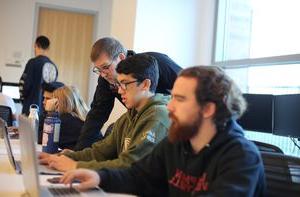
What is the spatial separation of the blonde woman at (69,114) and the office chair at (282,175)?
5.48ft

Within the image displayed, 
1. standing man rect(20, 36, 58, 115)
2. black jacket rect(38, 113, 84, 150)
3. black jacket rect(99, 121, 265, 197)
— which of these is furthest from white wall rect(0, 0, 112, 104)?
black jacket rect(99, 121, 265, 197)

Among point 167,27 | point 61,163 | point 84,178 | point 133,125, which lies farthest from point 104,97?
point 167,27

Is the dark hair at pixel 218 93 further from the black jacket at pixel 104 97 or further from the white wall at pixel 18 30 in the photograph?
the white wall at pixel 18 30

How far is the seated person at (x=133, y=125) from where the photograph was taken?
66.2 inches

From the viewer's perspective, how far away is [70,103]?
3.09 metres

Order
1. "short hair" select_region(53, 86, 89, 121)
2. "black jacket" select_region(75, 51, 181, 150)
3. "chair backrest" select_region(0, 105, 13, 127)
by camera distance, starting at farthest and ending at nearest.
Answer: "chair backrest" select_region(0, 105, 13, 127)
"short hair" select_region(53, 86, 89, 121)
"black jacket" select_region(75, 51, 181, 150)

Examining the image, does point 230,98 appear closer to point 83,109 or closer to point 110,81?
point 110,81

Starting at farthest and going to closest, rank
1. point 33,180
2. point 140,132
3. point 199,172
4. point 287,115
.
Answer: point 287,115 → point 140,132 → point 199,172 → point 33,180

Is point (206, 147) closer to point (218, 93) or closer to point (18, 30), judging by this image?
point (218, 93)

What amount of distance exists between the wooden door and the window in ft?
8.12

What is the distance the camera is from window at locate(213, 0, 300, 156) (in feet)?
12.1

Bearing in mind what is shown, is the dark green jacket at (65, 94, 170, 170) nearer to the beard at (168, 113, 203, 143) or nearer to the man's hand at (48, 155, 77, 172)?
the man's hand at (48, 155, 77, 172)

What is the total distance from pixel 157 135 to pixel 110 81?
0.75m

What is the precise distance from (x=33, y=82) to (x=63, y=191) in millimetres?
3740
